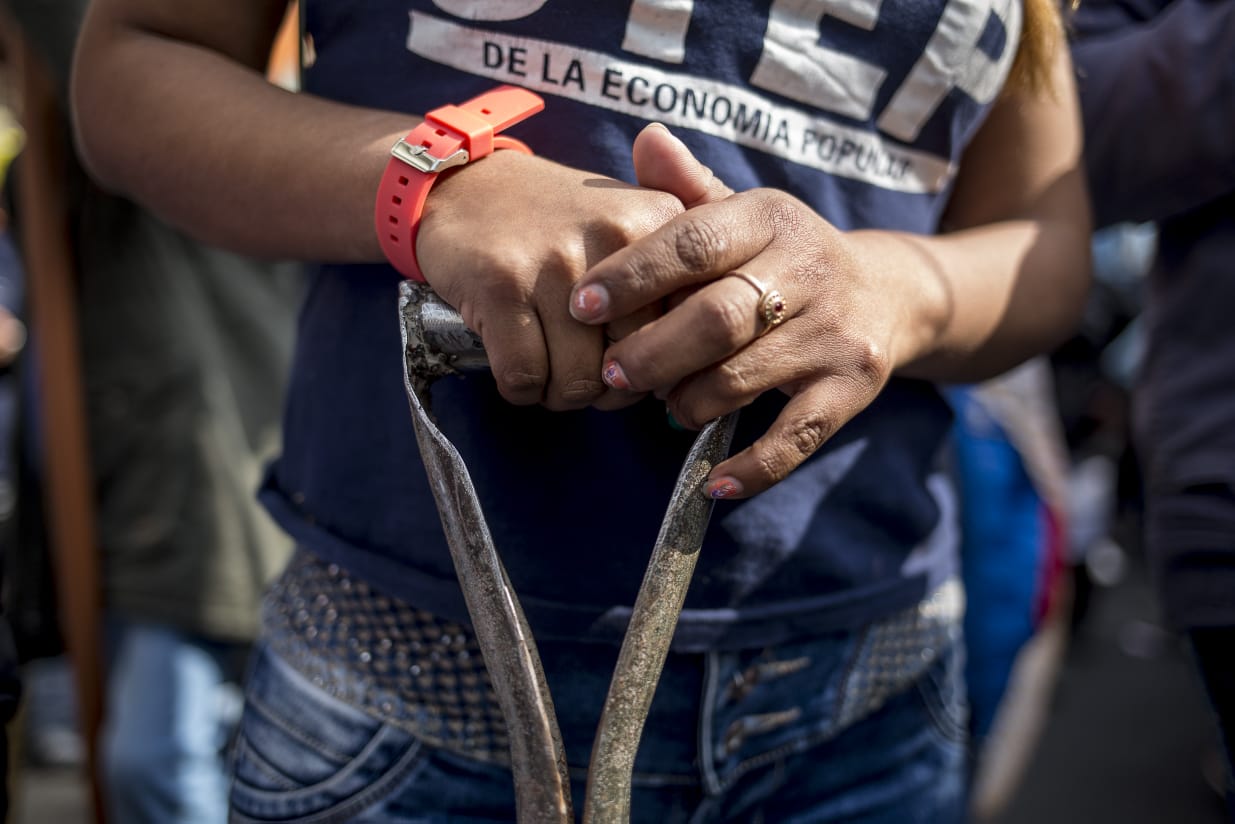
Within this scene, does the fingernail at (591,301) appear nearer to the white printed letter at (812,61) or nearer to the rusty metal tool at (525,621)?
the rusty metal tool at (525,621)

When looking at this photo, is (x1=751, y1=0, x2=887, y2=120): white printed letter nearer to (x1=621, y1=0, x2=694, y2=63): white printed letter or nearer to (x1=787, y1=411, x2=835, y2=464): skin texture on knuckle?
(x1=621, y1=0, x2=694, y2=63): white printed letter

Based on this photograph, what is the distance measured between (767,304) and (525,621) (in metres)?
0.26

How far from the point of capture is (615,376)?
71 cm

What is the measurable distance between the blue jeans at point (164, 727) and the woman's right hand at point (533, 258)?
4.77 feet

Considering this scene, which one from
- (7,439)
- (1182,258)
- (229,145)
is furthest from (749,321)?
(7,439)

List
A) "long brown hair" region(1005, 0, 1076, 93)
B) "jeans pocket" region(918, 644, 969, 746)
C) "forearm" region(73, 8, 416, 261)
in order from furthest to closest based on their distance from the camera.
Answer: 1. "jeans pocket" region(918, 644, 969, 746)
2. "long brown hair" region(1005, 0, 1076, 93)
3. "forearm" region(73, 8, 416, 261)

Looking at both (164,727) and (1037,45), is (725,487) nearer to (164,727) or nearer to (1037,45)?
(1037,45)

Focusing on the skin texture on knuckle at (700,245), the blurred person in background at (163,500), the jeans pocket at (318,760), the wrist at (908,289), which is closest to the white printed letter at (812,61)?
the wrist at (908,289)

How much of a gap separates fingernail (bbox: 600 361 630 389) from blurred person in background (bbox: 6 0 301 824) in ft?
4.42

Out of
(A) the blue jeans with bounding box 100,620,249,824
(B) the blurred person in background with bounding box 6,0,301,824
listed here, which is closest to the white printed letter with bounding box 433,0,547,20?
(B) the blurred person in background with bounding box 6,0,301,824

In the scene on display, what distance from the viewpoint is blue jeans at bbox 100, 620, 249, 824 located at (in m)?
1.88

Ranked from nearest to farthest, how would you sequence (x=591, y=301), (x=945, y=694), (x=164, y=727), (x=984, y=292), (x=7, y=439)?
(x=591, y=301) → (x=984, y=292) → (x=945, y=694) → (x=164, y=727) → (x=7, y=439)

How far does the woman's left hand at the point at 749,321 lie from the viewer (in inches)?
27.1

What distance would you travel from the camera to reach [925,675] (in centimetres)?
111
